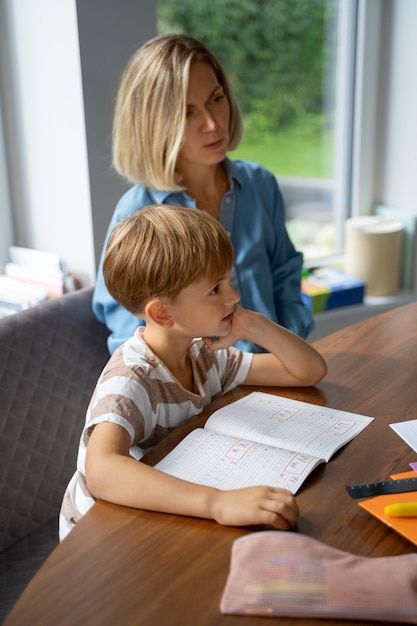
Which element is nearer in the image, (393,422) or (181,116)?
(393,422)

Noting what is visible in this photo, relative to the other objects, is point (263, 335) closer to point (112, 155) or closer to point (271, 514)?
point (271, 514)

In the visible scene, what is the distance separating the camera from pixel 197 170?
1.86 metres

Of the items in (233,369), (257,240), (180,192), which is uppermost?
(180,192)

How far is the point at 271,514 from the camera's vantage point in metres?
0.93

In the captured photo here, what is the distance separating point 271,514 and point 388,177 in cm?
241

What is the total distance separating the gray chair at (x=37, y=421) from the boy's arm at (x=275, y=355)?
1.14 feet

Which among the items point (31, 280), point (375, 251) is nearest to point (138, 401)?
point (31, 280)

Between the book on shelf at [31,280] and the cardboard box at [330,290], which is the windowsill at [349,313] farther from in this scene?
the book on shelf at [31,280]

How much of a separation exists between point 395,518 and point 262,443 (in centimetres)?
26

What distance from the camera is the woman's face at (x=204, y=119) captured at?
173 cm

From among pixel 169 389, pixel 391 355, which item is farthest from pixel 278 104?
pixel 169 389

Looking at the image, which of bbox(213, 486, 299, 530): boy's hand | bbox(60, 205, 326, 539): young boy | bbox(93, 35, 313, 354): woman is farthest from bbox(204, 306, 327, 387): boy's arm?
bbox(213, 486, 299, 530): boy's hand

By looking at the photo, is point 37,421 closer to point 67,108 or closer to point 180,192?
point 180,192

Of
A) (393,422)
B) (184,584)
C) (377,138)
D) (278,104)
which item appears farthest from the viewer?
(377,138)
